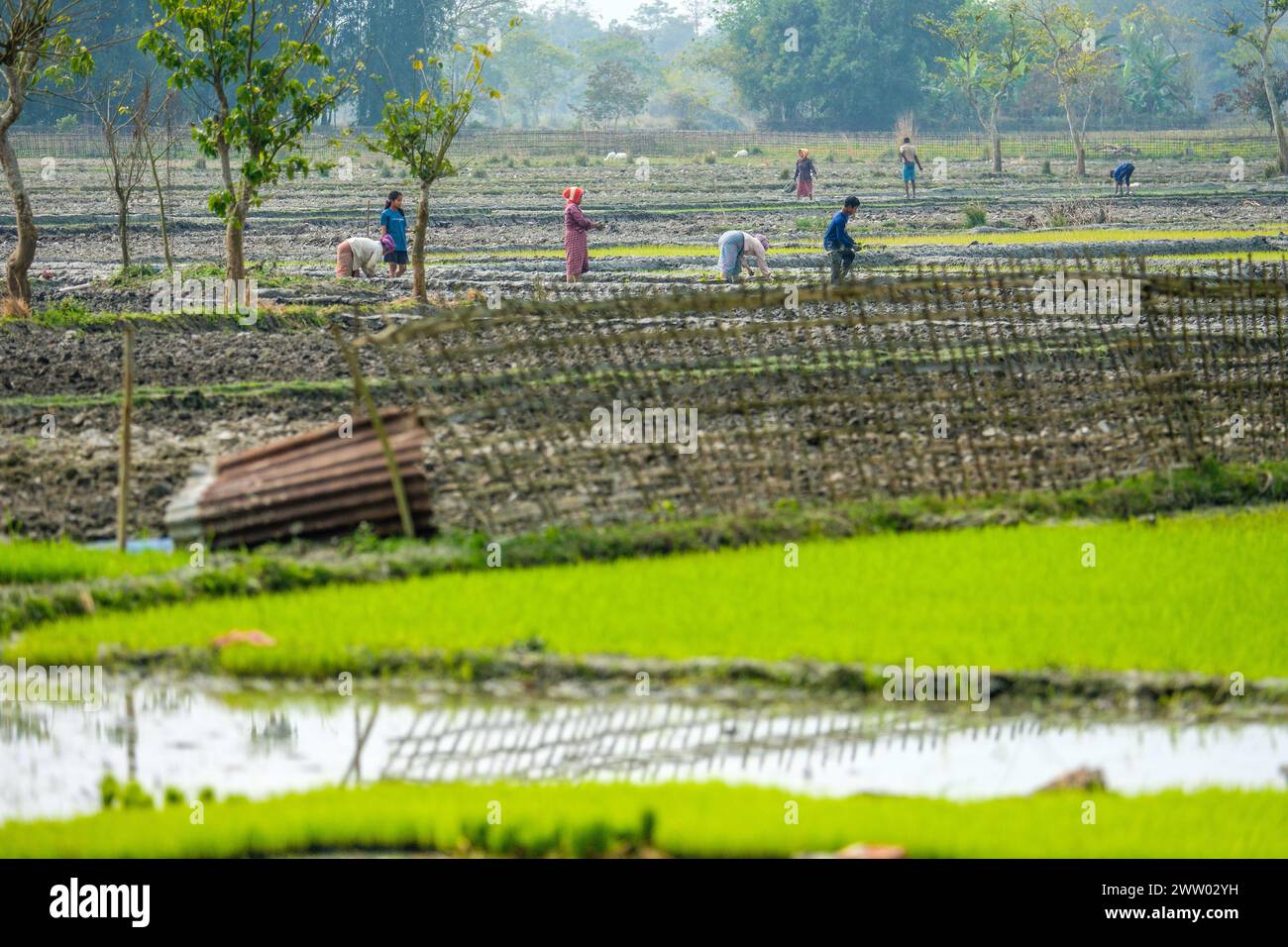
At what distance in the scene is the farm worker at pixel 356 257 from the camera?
2378 centimetres

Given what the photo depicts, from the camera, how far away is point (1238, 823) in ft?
19.6

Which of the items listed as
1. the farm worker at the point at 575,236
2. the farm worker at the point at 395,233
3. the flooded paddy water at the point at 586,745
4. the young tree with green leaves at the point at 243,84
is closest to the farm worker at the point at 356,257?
the farm worker at the point at 395,233

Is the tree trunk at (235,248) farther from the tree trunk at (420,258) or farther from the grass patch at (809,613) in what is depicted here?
the grass patch at (809,613)

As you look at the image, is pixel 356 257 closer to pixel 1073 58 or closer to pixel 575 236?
pixel 575 236

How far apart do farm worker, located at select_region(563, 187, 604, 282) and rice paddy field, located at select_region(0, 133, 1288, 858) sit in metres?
7.50

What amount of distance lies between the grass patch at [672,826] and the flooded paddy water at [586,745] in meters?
0.33

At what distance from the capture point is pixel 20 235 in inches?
748

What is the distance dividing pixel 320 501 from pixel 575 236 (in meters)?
13.6

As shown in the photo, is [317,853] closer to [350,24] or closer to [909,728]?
[909,728]

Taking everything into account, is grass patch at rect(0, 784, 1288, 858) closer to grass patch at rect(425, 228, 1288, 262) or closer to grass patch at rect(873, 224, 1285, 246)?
grass patch at rect(425, 228, 1288, 262)

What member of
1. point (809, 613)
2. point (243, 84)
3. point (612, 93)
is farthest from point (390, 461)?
point (612, 93)

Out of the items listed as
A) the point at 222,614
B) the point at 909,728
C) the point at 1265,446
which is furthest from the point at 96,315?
the point at 909,728

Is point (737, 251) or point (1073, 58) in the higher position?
point (1073, 58)

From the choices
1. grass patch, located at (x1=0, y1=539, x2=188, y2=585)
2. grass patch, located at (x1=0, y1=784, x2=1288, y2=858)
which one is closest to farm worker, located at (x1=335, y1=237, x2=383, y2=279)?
grass patch, located at (x1=0, y1=539, x2=188, y2=585)
